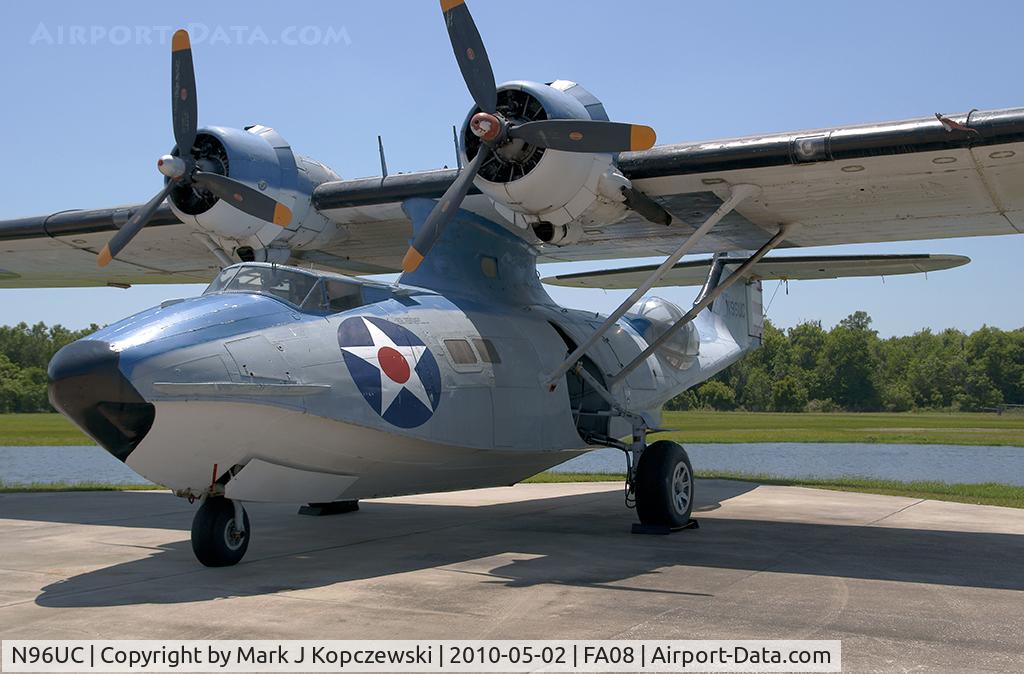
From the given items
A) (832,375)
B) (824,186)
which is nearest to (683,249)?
(824,186)

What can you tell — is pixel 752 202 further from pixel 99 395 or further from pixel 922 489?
pixel 922 489

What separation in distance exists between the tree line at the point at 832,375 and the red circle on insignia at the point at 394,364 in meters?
73.4

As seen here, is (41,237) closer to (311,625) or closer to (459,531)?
(459,531)

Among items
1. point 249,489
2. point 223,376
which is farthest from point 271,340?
point 249,489

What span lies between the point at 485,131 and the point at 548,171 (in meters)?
0.73

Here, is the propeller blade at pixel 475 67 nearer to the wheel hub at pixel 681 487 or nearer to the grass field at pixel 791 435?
the wheel hub at pixel 681 487

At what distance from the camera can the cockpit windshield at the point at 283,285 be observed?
8.79 meters

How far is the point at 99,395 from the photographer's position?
720cm

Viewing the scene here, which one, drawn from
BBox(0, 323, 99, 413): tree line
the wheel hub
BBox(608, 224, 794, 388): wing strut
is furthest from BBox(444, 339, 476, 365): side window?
BBox(0, 323, 99, 413): tree line

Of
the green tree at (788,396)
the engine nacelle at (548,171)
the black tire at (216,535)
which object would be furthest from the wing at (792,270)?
the green tree at (788,396)

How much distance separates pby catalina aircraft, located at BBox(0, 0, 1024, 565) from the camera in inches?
307

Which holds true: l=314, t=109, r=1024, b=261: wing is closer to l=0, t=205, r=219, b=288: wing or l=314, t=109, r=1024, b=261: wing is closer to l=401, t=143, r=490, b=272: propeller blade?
l=401, t=143, r=490, b=272: propeller blade

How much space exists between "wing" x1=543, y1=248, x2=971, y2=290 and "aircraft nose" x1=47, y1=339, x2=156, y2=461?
8.10 meters

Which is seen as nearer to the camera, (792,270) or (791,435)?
(792,270)
